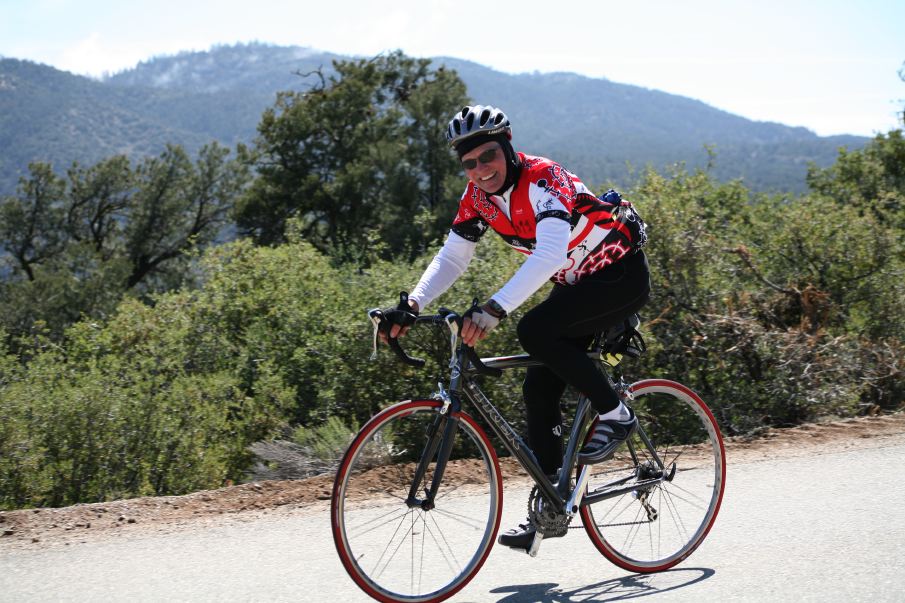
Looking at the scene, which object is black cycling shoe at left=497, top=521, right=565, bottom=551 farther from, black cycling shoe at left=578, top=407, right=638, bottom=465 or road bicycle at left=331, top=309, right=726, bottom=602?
black cycling shoe at left=578, top=407, right=638, bottom=465

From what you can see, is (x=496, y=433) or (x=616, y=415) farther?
(x=616, y=415)

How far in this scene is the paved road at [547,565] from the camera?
3.80 m

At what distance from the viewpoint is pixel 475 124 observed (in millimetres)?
3758

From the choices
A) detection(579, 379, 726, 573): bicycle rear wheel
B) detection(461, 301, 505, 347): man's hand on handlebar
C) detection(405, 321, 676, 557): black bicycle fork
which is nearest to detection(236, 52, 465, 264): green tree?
detection(579, 379, 726, 573): bicycle rear wheel

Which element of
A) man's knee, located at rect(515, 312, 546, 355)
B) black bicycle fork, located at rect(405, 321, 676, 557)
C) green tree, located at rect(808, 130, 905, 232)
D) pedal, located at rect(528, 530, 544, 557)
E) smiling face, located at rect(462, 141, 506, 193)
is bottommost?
pedal, located at rect(528, 530, 544, 557)

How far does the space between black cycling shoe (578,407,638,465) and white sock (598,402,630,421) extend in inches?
0.6

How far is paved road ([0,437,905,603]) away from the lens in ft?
12.5

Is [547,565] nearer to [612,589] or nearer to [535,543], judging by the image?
[535,543]

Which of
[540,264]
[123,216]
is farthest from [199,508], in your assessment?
[123,216]

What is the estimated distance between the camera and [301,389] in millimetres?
9102

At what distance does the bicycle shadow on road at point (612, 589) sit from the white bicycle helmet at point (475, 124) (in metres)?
2.10

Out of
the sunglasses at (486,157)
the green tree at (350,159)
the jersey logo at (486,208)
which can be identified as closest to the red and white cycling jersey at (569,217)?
the jersey logo at (486,208)

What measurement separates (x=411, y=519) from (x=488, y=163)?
168 cm

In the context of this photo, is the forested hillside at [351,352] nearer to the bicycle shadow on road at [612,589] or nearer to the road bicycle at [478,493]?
the road bicycle at [478,493]
